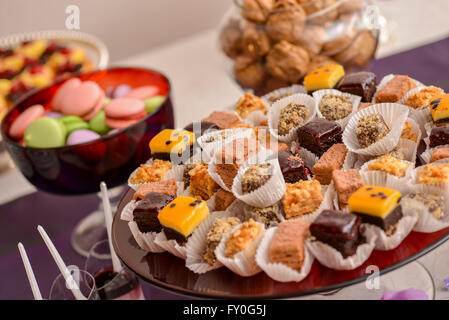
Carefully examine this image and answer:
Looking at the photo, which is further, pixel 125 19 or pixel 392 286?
pixel 125 19

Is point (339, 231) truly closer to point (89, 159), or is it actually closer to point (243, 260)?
point (243, 260)

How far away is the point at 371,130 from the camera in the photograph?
3.49 feet

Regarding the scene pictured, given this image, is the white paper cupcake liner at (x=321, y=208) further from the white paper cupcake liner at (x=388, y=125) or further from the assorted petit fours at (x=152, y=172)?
the assorted petit fours at (x=152, y=172)

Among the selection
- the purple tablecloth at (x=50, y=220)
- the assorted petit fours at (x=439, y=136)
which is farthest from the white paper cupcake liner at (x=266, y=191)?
the purple tablecloth at (x=50, y=220)

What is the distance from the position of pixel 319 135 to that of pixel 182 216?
350 millimetres

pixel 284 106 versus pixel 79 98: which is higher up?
pixel 284 106

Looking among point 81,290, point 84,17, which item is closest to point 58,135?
point 81,290

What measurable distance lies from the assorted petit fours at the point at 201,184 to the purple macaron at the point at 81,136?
1.69 feet

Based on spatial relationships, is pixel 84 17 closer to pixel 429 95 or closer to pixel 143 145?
pixel 143 145

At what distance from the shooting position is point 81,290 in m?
1.16

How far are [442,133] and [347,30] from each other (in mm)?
757

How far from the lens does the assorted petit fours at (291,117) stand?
119cm

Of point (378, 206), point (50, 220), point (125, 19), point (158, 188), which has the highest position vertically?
point (378, 206)

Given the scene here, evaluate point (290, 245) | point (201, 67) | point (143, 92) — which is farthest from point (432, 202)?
point (201, 67)
